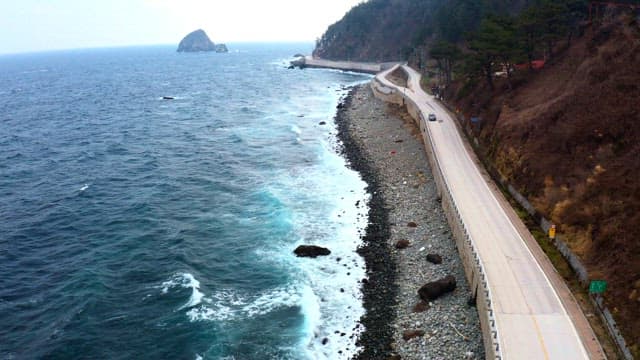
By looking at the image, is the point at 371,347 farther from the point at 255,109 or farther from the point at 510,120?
the point at 255,109

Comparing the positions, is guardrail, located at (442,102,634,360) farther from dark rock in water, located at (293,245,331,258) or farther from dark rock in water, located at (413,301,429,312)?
dark rock in water, located at (293,245,331,258)

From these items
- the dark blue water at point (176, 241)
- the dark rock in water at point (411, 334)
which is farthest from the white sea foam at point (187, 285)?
the dark rock in water at point (411, 334)

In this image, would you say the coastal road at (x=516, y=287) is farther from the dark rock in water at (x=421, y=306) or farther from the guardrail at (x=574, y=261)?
the dark rock in water at (x=421, y=306)

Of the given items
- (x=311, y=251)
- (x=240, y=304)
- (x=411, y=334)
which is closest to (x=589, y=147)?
(x=411, y=334)

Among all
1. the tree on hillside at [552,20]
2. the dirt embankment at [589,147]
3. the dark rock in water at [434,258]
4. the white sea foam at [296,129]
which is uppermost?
the tree on hillside at [552,20]

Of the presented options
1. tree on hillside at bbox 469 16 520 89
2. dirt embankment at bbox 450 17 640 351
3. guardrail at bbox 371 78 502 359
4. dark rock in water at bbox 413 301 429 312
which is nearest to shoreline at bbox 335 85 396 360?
dark rock in water at bbox 413 301 429 312

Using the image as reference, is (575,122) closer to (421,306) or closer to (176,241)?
(421,306)
